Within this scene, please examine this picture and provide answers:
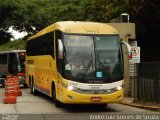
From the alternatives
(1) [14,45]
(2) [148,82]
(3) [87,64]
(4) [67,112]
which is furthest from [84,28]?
(1) [14,45]

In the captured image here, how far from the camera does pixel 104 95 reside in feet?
60.2

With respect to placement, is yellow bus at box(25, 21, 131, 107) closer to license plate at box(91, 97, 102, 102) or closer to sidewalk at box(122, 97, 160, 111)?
license plate at box(91, 97, 102, 102)

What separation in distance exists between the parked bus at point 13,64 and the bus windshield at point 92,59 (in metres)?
19.8

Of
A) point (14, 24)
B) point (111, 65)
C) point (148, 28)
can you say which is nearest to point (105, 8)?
point (148, 28)

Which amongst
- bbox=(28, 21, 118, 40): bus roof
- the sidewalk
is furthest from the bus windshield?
the sidewalk

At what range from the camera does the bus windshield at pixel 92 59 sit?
1838cm

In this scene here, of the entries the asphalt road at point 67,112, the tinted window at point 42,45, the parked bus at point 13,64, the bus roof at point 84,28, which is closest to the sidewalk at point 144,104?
the asphalt road at point 67,112

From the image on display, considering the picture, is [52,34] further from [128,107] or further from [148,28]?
[148,28]

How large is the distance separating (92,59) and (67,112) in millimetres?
2229

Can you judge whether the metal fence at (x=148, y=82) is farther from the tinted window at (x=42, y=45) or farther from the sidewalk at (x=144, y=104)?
the tinted window at (x=42, y=45)

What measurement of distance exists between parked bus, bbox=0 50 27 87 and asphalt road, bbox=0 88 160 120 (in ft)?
53.8

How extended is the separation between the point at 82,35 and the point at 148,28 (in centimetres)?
1897

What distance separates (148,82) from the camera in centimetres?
2170

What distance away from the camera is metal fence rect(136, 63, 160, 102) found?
832 inches
